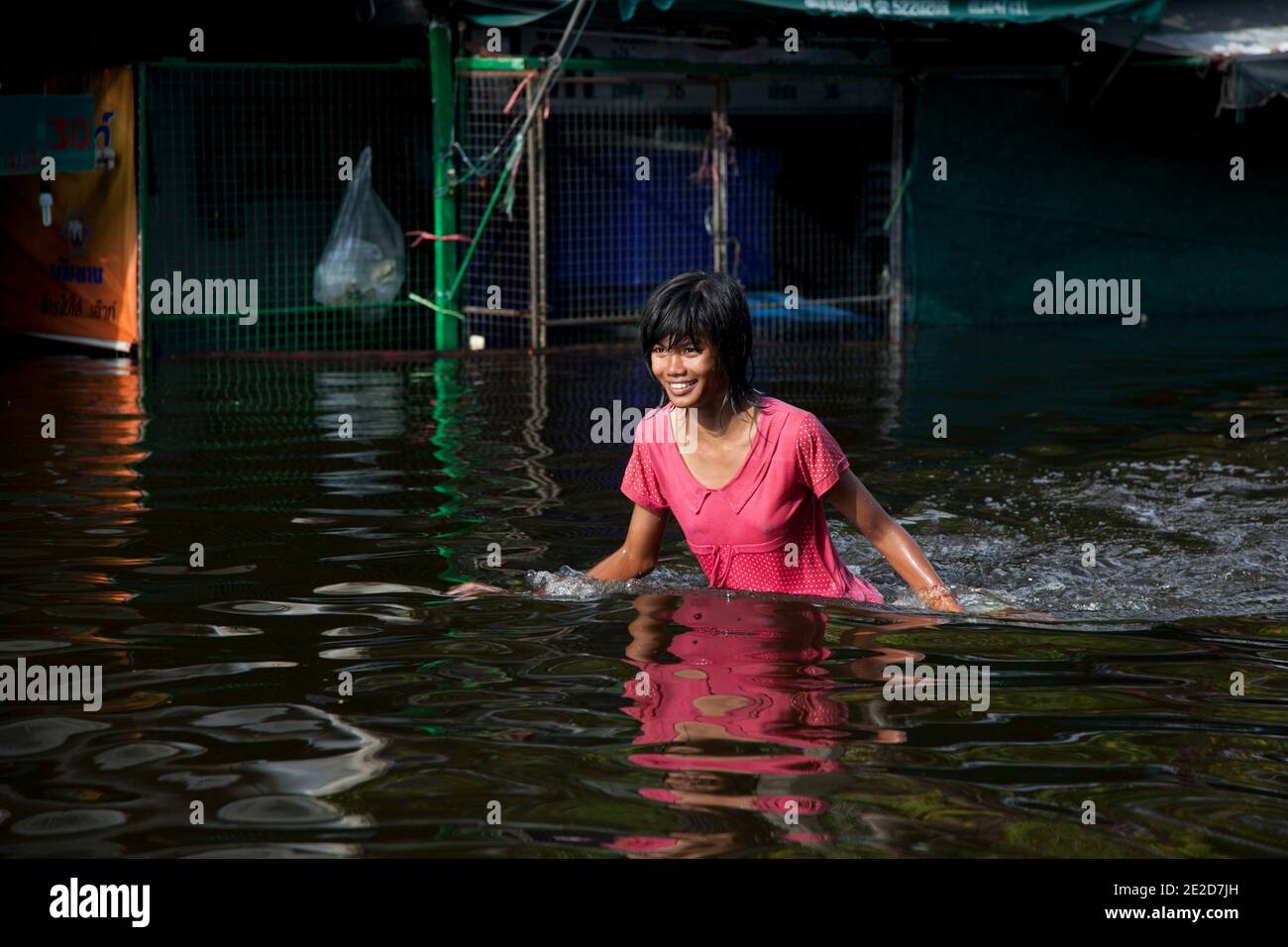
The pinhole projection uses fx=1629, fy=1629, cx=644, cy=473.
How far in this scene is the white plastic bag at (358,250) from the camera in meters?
13.7

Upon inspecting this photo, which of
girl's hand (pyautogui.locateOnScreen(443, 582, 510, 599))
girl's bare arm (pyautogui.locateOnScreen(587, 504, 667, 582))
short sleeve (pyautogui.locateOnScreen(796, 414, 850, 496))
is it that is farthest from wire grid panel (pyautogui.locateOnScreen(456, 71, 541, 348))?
short sleeve (pyautogui.locateOnScreen(796, 414, 850, 496))

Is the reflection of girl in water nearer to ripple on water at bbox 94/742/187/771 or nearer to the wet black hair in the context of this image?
the wet black hair

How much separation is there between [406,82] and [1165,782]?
12.4m

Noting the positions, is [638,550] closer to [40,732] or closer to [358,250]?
[40,732]

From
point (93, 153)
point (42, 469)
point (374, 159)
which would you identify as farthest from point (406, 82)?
point (42, 469)

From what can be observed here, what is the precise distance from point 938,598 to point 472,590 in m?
1.79

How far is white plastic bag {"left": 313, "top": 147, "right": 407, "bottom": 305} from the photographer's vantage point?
13.7 meters

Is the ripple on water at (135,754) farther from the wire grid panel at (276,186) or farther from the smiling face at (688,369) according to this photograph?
the wire grid panel at (276,186)

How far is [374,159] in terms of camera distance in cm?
1516

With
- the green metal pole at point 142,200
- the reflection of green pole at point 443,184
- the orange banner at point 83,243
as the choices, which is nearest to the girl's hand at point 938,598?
the reflection of green pole at point 443,184

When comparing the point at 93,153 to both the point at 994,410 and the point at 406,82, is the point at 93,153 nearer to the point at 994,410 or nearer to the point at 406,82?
the point at 406,82

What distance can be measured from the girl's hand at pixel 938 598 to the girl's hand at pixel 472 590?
1.61m

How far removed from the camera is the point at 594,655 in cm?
530
